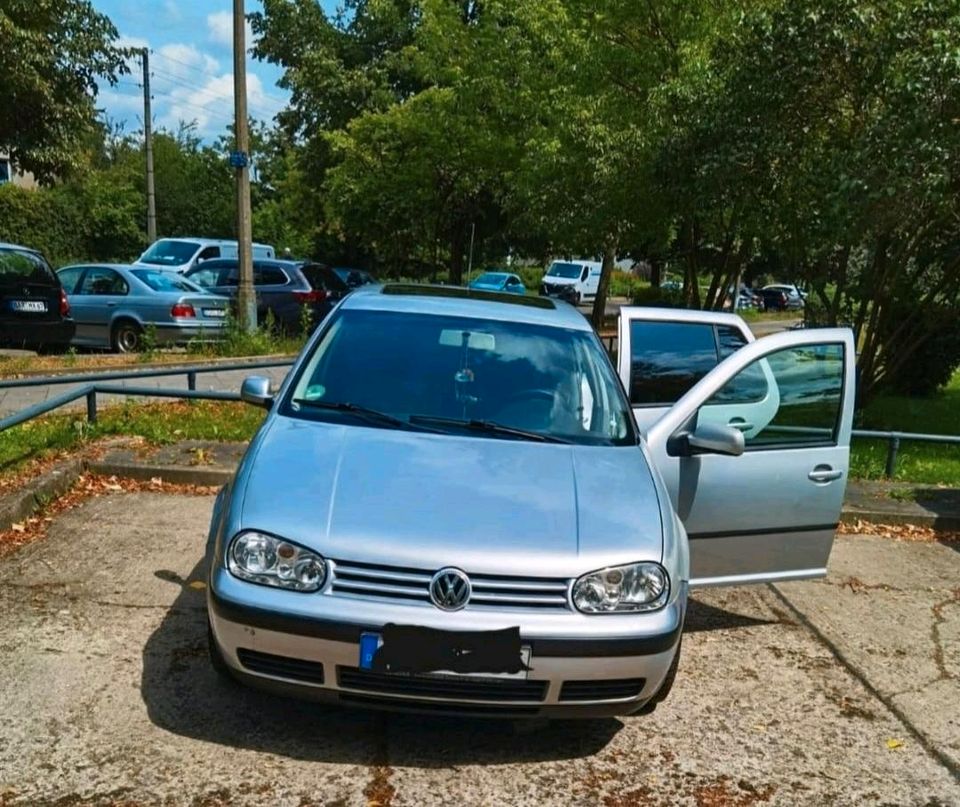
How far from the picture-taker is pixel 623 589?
3.53 m

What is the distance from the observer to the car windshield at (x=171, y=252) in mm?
24359

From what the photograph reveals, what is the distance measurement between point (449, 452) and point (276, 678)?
1082 mm

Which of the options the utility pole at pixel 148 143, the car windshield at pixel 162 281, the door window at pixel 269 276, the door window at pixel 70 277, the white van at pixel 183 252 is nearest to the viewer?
the car windshield at pixel 162 281

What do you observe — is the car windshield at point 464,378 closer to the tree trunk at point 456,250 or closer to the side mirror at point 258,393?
the side mirror at point 258,393

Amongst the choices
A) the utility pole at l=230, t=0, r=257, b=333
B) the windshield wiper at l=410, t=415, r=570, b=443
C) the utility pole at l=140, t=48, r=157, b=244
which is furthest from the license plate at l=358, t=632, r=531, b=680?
the utility pole at l=140, t=48, r=157, b=244

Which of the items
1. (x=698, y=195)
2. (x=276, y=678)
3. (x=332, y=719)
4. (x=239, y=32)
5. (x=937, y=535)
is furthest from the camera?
(x=239, y=32)

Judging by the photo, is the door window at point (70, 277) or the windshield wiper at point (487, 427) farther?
the door window at point (70, 277)

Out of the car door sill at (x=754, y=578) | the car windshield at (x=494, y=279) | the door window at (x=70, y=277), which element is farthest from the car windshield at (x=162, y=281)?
the car windshield at (x=494, y=279)

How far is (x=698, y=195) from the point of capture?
12992 millimetres

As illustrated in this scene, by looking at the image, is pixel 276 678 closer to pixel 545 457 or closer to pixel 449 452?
pixel 449 452

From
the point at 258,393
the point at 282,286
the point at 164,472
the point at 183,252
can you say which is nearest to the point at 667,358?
the point at 258,393

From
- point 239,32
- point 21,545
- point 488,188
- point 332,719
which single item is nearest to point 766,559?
point 332,719

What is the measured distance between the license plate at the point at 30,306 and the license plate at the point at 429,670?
13147mm

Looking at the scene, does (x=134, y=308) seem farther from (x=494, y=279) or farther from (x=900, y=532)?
(x=494, y=279)
